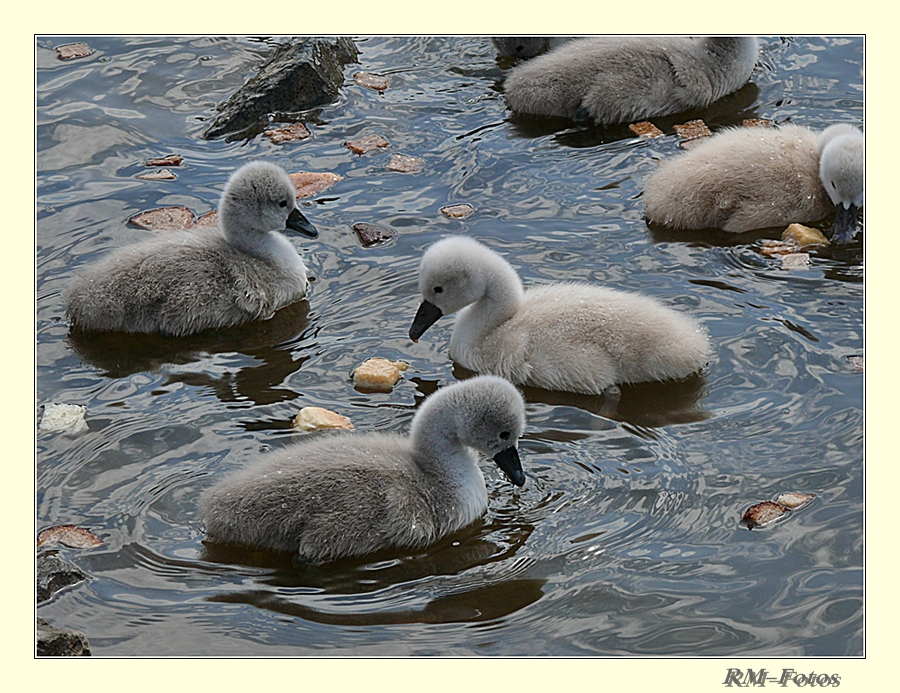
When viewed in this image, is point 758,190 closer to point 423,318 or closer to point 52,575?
point 423,318

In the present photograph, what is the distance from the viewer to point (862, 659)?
169 inches

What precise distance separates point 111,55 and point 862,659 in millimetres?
7935

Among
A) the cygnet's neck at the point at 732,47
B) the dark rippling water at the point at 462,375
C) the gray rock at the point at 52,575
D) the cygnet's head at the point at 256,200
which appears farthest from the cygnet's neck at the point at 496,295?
the cygnet's neck at the point at 732,47

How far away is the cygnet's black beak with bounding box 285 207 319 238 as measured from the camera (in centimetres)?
689

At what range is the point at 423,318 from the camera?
614 centimetres

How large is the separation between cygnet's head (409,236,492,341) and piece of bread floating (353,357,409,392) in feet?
0.86

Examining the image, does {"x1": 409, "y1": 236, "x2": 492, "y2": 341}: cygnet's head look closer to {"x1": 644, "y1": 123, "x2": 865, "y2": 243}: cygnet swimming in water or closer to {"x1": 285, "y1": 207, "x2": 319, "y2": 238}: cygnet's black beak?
{"x1": 285, "y1": 207, "x2": 319, "y2": 238}: cygnet's black beak

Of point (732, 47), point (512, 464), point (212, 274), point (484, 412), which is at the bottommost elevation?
point (512, 464)

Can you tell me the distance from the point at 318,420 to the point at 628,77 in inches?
166

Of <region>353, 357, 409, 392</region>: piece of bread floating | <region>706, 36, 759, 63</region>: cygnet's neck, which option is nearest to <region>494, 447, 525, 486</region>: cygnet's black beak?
<region>353, 357, 409, 392</region>: piece of bread floating

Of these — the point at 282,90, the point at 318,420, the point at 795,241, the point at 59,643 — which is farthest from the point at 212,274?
the point at 795,241

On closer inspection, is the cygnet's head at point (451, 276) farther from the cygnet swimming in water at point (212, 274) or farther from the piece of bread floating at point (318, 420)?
the cygnet swimming in water at point (212, 274)

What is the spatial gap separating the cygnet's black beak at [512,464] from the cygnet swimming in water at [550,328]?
89cm

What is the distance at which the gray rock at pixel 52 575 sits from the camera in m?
4.51
